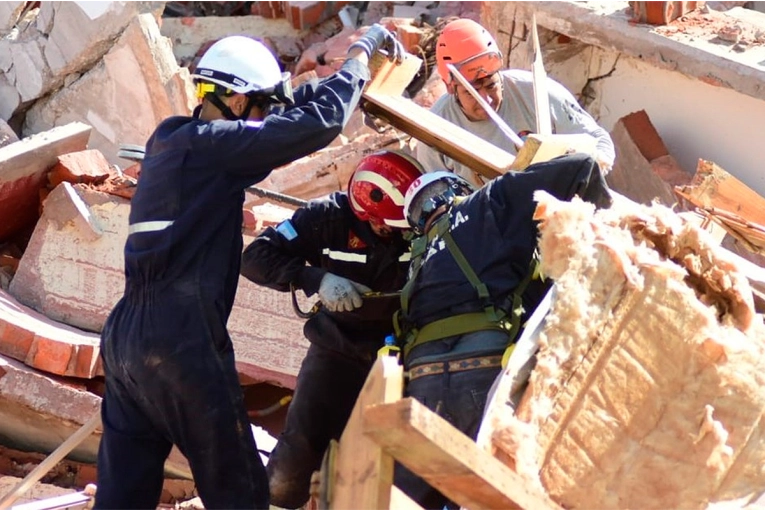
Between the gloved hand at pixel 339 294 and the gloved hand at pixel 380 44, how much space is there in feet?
3.05

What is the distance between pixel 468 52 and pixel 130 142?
354cm

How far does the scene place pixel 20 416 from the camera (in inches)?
248

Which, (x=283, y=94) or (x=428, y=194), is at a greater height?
(x=283, y=94)

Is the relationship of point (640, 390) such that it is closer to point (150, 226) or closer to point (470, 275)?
point (470, 275)

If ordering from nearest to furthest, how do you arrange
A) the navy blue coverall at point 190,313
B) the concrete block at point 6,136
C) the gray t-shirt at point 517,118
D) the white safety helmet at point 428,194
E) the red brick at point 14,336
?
the navy blue coverall at point 190,313, the white safety helmet at point 428,194, the gray t-shirt at point 517,118, the red brick at point 14,336, the concrete block at point 6,136

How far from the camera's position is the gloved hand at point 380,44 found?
4.39 m

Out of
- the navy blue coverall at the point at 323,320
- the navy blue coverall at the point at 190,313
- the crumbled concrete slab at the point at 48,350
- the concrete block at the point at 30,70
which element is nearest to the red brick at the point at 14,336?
the crumbled concrete slab at the point at 48,350

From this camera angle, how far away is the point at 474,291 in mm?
3984

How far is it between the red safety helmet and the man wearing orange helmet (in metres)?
0.76

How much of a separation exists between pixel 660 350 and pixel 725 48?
389 cm

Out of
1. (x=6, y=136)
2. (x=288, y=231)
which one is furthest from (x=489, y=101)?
(x=6, y=136)

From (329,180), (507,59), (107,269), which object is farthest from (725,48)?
(107,269)

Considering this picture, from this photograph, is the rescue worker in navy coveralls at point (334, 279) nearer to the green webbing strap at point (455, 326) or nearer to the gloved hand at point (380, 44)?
the gloved hand at point (380, 44)

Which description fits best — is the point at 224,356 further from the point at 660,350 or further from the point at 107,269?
the point at 107,269
